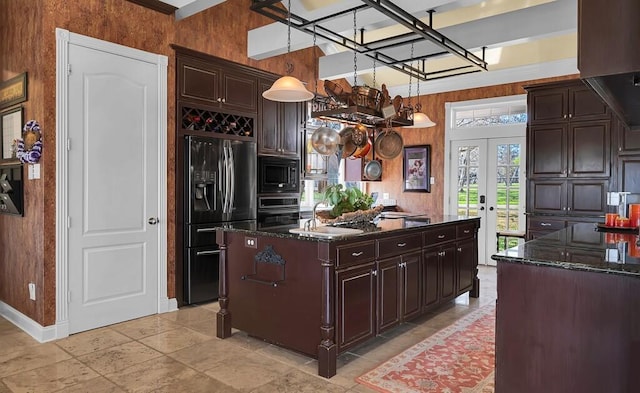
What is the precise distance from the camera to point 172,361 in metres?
3.12

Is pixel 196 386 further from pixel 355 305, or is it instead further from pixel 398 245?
pixel 398 245

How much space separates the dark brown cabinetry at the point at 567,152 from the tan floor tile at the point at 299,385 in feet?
13.0

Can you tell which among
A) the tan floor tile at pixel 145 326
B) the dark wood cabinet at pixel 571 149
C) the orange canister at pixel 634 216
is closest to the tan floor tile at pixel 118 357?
the tan floor tile at pixel 145 326

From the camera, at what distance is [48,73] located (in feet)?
11.5

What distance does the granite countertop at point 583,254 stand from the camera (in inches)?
71.1

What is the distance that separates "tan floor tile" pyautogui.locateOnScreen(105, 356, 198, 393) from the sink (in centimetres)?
118

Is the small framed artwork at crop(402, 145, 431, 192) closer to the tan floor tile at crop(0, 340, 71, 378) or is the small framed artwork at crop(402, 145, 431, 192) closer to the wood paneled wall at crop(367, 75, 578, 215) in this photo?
the wood paneled wall at crop(367, 75, 578, 215)

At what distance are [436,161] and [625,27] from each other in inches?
231

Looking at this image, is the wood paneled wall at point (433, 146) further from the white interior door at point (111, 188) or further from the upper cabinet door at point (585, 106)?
the white interior door at point (111, 188)

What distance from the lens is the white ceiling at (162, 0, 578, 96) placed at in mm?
4133

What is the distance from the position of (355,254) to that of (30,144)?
2.77 metres

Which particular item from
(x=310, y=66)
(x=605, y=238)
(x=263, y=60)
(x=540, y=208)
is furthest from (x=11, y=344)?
(x=540, y=208)

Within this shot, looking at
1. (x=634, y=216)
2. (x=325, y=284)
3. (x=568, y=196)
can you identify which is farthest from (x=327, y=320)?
(x=568, y=196)

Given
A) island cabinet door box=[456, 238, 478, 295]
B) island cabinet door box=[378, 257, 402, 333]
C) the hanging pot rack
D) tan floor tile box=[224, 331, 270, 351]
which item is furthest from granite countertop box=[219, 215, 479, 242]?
the hanging pot rack
